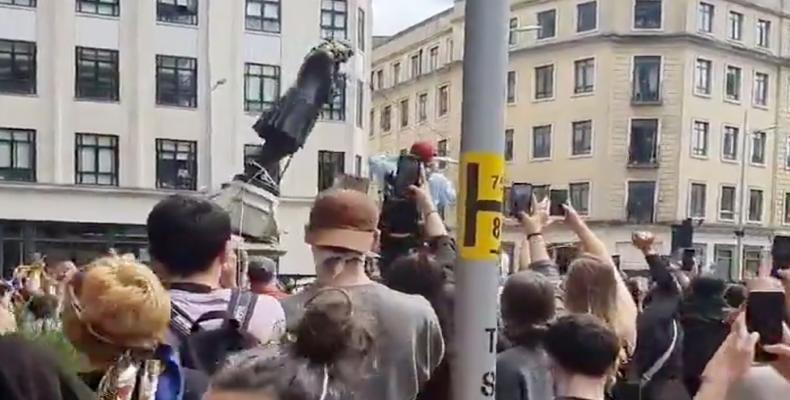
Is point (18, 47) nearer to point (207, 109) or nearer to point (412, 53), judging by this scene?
point (207, 109)

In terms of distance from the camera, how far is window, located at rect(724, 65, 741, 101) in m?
52.3

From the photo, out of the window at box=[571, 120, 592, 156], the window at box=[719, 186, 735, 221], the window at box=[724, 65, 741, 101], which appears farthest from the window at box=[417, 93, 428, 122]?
the window at box=[719, 186, 735, 221]

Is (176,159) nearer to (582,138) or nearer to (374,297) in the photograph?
(582,138)

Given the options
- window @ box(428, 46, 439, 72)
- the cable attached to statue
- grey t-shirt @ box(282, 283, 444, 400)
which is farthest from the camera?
window @ box(428, 46, 439, 72)

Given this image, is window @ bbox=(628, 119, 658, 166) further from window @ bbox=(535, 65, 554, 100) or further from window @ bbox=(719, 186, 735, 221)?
window @ bbox=(535, 65, 554, 100)

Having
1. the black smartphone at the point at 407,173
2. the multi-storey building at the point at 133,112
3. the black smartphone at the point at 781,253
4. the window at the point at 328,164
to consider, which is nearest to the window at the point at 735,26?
the multi-storey building at the point at 133,112

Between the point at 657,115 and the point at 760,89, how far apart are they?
302 inches

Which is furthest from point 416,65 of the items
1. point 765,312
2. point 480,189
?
point 765,312

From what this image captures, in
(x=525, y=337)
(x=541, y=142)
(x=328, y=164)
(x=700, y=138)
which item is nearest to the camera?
(x=525, y=337)

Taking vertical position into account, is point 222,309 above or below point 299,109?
below

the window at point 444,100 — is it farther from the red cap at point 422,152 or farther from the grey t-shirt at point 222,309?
the grey t-shirt at point 222,309

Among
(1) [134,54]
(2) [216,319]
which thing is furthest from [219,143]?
(2) [216,319]

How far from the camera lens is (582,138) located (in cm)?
5144

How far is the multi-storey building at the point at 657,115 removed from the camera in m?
50.0
